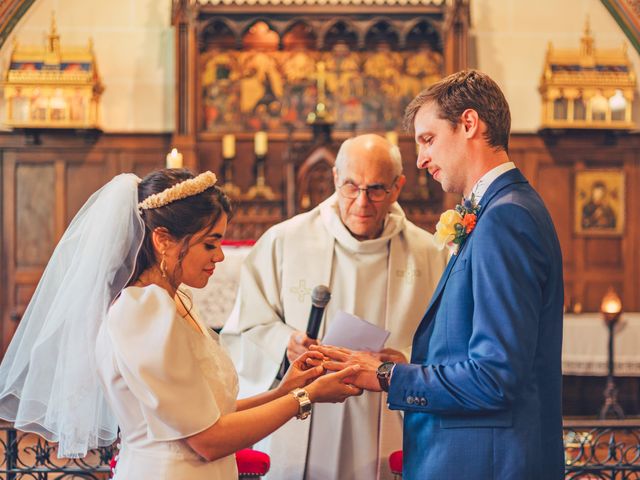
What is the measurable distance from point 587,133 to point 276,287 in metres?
5.66

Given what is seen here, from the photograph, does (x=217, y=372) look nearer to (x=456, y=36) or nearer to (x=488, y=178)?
(x=488, y=178)

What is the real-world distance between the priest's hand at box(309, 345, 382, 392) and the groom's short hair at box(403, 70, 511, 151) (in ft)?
2.51

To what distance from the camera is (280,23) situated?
8.12 metres

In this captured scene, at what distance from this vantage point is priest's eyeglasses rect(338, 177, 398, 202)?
11.1 ft

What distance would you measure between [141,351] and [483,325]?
0.88 metres

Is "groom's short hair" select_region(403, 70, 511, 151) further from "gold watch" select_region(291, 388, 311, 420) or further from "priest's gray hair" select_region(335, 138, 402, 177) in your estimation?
"priest's gray hair" select_region(335, 138, 402, 177)

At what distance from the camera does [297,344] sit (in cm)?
311

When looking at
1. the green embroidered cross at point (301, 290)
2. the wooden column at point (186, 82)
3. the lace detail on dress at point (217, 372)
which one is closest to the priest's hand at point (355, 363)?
the lace detail on dress at point (217, 372)

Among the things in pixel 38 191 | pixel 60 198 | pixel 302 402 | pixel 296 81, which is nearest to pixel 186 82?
A: pixel 296 81

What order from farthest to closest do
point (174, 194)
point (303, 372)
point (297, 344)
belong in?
1. point (297, 344)
2. point (303, 372)
3. point (174, 194)

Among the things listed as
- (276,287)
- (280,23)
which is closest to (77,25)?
(280,23)

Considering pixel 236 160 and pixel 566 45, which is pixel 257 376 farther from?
pixel 566 45

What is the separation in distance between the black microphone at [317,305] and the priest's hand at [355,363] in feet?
0.39

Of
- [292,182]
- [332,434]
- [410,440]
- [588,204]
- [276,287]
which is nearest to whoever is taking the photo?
[410,440]
